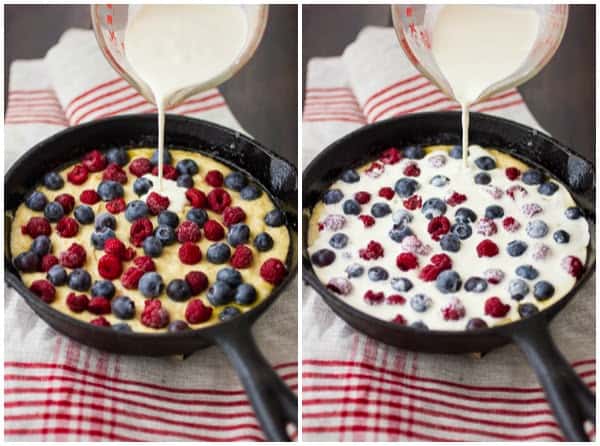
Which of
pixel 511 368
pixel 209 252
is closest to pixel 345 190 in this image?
pixel 209 252

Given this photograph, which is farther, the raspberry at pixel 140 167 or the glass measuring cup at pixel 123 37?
the raspberry at pixel 140 167

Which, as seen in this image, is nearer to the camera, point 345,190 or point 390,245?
point 390,245

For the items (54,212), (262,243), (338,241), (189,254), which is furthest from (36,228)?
(338,241)

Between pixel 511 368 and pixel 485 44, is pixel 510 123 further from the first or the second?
pixel 511 368

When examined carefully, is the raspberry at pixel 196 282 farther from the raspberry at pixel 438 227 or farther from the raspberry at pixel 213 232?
the raspberry at pixel 438 227

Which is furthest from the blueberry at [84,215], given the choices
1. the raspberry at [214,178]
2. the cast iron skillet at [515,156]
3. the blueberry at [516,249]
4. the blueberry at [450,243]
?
the blueberry at [516,249]

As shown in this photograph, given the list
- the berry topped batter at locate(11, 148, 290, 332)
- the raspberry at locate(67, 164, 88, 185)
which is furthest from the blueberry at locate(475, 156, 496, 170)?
the raspberry at locate(67, 164, 88, 185)
